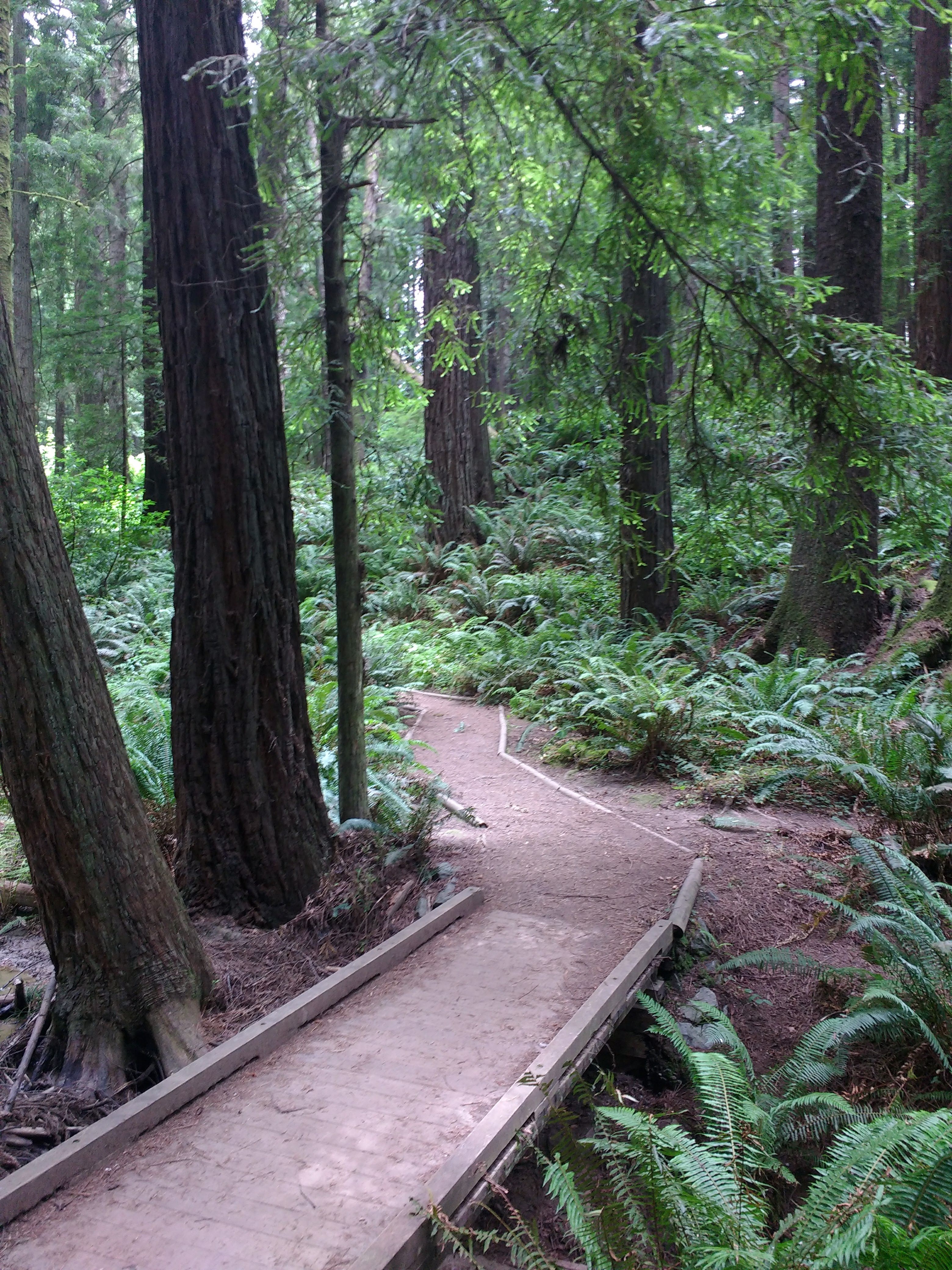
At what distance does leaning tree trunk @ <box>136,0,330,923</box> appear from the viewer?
216 inches

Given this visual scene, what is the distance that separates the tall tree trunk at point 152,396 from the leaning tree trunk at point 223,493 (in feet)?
21.2

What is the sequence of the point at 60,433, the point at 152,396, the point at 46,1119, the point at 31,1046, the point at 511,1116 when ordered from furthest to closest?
the point at 60,433 → the point at 152,396 → the point at 31,1046 → the point at 46,1119 → the point at 511,1116

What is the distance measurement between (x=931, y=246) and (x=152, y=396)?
543 inches

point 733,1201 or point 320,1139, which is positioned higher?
point 733,1201

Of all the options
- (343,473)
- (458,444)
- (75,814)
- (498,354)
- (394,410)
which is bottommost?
(75,814)

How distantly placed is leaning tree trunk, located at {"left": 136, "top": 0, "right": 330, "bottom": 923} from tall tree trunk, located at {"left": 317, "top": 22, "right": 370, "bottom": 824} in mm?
405

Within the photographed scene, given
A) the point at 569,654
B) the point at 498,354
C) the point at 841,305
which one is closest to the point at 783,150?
the point at 841,305

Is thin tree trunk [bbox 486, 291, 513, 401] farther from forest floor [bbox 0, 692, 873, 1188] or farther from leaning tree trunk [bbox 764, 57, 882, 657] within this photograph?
leaning tree trunk [bbox 764, 57, 882, 657]

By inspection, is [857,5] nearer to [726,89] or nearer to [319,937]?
[726,89]

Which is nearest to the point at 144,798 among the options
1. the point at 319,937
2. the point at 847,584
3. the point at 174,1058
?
the point at 319,937

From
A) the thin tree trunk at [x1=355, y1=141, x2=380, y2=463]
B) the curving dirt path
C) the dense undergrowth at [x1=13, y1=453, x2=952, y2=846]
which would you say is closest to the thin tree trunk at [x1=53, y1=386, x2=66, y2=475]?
the dense undergrowth at [x1=13, y1=453, x2=952, y2=846]

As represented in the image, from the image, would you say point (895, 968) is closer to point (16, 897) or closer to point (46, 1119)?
point (46, 1119)

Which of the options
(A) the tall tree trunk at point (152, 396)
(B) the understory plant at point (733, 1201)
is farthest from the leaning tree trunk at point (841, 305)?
(A) the tall tree trunk at point (152, 396)

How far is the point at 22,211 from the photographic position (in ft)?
49.8
